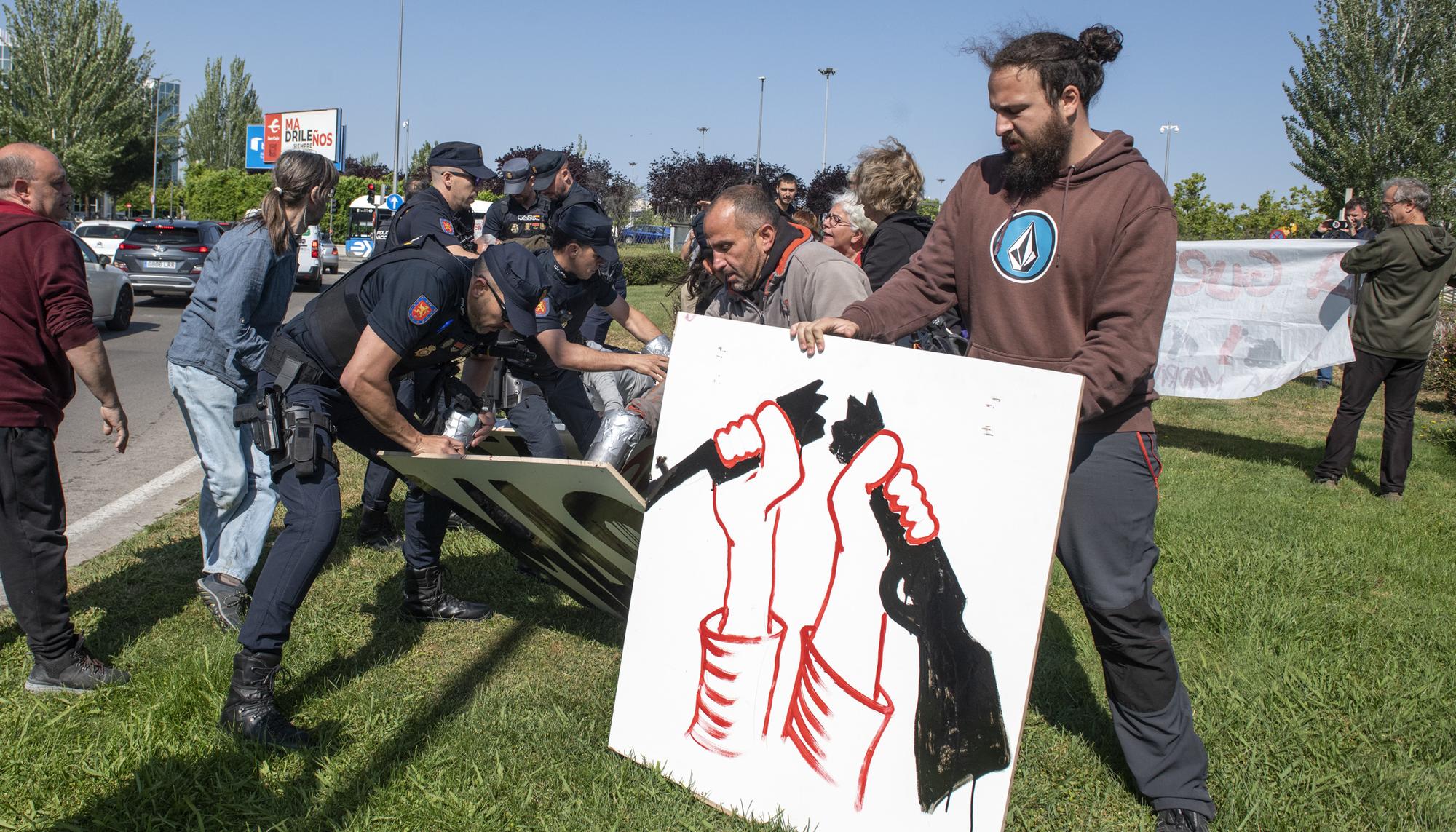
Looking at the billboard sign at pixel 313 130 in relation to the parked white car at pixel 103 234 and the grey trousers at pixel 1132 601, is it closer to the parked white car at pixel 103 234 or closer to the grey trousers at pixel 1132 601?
the parked white car at pixel 103 234

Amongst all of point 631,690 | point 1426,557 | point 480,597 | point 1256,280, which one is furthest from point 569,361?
point 1256,280

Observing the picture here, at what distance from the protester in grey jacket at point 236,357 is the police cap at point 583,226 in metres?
1.05

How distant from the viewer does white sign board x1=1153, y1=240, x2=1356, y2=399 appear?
26.5 ft

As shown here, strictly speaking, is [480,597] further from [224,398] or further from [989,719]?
[989,719]

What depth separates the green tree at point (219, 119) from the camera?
7206cm

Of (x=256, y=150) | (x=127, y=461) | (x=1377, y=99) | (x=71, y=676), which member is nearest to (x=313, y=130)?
(x=256, y=150)

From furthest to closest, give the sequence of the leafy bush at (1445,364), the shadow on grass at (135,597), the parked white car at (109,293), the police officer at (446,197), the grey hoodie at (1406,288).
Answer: the parked white car at (109,293) < the leafy bush at (1445,364) < the grey hoodie at (1406,288) < the police officer at (446,197) < the shadow on grass at (135,597)

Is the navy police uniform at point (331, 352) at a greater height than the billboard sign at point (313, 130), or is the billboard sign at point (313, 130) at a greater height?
the billboard sign at point (313, 130)

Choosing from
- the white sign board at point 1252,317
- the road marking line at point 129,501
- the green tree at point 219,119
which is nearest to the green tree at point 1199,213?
the white sign board at point 1252,317

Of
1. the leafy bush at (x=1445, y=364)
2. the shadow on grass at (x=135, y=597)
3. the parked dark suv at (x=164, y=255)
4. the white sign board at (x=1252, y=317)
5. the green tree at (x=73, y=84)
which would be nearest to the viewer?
the shadow on grass at (x=135, y=597)

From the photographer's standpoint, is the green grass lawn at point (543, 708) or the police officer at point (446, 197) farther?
the police officer at point (446, 197)

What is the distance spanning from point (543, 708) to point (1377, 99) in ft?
92.0

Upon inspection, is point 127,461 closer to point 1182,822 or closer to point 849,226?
point 849,226

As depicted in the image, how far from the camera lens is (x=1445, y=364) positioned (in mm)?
12148
